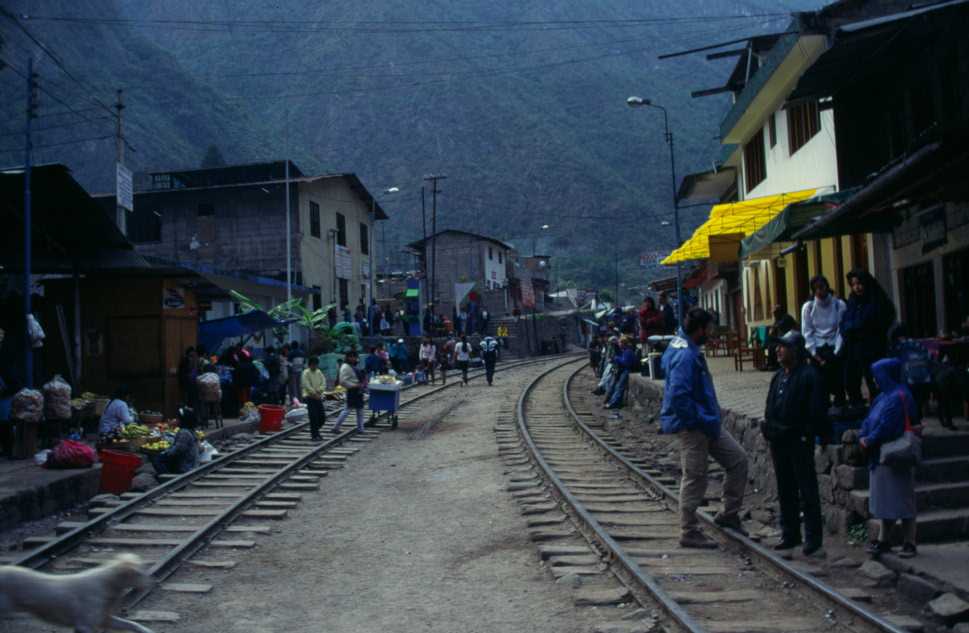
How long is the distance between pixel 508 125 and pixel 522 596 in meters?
127

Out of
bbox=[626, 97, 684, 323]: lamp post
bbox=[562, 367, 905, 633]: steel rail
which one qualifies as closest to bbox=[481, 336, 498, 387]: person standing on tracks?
bbox=[626, 97, 684, 323]: lamp post

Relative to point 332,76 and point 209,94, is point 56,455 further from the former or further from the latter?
point 332,76

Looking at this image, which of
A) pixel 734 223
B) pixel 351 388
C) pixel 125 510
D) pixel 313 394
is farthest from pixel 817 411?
pixel 351 388

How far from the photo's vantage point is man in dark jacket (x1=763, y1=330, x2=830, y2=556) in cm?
777

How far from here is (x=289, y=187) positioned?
3909 centimetres

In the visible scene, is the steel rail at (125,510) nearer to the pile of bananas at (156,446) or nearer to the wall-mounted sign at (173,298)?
the pile of bananas at (156,446)

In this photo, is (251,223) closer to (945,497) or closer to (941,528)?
(945,497)

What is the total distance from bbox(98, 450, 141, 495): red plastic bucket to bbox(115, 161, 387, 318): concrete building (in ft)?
86.5

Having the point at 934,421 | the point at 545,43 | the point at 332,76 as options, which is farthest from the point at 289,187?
the point at 545,43

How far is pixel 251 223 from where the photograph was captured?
1582 inches

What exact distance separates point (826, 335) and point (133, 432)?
10.3 m

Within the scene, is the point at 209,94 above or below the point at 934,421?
above

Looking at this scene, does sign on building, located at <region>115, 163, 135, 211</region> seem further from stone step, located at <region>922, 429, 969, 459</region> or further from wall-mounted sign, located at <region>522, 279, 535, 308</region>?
wall-mounted sign, located at <region>522, 279, 535, 308</region>

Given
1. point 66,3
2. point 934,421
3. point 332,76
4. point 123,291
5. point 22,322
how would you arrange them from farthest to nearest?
point 332,76
point 66,3
point 123,291
point 22,322
point 934,421
